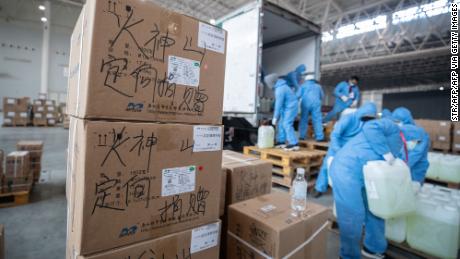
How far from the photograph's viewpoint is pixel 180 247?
115cm

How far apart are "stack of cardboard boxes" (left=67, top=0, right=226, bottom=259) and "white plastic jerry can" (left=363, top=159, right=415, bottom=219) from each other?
145 centimetres

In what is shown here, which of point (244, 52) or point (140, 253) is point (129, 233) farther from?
point (244, 52)

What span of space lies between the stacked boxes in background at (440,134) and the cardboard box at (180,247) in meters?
8.31

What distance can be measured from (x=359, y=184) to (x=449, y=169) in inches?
158

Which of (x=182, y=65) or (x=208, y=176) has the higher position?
(x=182, y=65)

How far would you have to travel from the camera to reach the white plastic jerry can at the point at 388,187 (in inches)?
76.3

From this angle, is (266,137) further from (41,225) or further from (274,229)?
(41,225)

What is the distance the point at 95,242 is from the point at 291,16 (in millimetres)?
4452

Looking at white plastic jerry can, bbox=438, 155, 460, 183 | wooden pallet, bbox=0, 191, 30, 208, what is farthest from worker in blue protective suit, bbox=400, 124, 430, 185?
wooden pallet, bbox=0, 191, 30, 208

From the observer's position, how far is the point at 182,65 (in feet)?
3.61

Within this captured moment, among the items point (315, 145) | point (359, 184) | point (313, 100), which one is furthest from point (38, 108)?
point (359, 184)

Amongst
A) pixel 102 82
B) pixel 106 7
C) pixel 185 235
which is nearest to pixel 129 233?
pixel 185 235

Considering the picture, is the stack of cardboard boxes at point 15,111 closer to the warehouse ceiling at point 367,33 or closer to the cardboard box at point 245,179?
the warehouse ceiling at point 367,33

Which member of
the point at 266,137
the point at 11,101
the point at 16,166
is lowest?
the point at 16,166
